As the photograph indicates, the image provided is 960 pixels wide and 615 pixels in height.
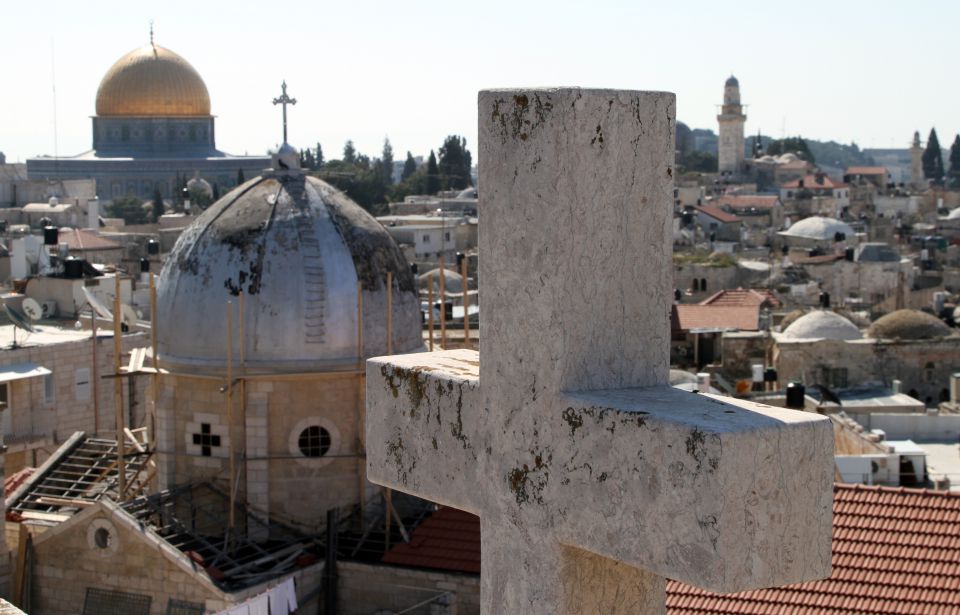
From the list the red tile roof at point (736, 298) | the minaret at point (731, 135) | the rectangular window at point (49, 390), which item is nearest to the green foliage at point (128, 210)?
the minaret at point (731, 135)

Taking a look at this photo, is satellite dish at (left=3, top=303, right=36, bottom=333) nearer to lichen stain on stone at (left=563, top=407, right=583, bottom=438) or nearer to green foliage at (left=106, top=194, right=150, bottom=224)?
lichen stain on stone at (left=563, top=407, right=583, bottom=438)

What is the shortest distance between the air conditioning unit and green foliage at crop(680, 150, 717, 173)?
8523 centimetres

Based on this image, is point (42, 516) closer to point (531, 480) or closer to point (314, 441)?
point (314, 441)

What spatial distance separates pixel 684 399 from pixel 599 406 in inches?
6.3

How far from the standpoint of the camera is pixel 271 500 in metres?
15.8

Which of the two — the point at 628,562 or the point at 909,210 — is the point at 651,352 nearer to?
the point at 628,562

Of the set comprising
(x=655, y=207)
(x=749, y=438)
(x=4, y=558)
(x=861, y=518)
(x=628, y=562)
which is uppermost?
(x=655, y=207)

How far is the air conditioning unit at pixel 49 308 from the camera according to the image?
29.3m

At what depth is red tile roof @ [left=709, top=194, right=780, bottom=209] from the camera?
7806 cm

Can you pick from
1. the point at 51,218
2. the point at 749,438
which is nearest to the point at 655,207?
the point at 749,438

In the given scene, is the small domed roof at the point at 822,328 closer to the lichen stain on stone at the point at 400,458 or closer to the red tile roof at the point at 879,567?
the red tile roof at the point at 879,567

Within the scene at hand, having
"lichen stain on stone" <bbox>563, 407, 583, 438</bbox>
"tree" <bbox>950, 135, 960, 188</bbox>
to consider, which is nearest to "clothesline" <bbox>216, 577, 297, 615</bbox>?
"lichen stain on stone" <bbox>563, 407, 583, 438</bbox>

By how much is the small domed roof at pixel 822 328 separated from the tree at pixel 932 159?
259 feet

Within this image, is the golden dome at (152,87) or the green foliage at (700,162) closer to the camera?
the golden dome at (152,87)
